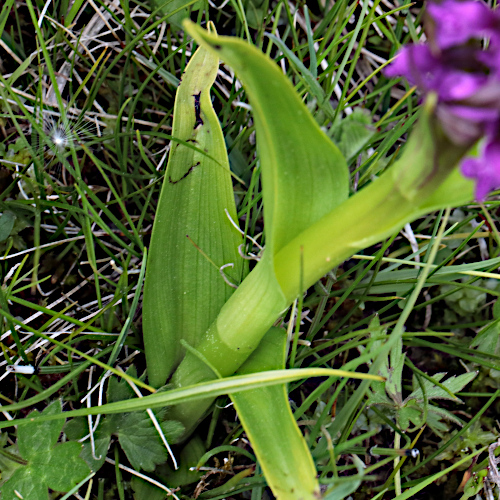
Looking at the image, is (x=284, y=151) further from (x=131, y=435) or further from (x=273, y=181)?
(x=131, y=435)

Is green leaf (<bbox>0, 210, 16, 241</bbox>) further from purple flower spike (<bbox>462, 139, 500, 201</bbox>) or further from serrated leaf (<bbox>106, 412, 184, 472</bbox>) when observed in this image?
purple flower spike (<bbox>462, 139, 500, 201</bbox>)

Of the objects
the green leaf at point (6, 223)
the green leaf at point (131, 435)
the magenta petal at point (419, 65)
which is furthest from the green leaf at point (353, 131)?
the green leaf at point (6, 223)

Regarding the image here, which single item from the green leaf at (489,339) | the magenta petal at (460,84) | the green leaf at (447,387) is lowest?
the green leaf at (489,339)

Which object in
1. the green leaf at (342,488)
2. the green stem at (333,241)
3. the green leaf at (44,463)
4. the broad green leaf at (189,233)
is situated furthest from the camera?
the broad green leaf at (189,233)

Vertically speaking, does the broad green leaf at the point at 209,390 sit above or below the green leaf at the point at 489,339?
above

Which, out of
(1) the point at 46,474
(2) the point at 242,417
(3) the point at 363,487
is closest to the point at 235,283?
(2) the point at 242,417

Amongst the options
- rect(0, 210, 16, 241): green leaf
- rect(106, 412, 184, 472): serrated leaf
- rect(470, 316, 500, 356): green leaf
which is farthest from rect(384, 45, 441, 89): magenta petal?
rect(0, 210, 16, 241): green leaf

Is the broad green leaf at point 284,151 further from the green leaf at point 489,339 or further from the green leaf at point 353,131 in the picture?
the green leaf at point 489,339
